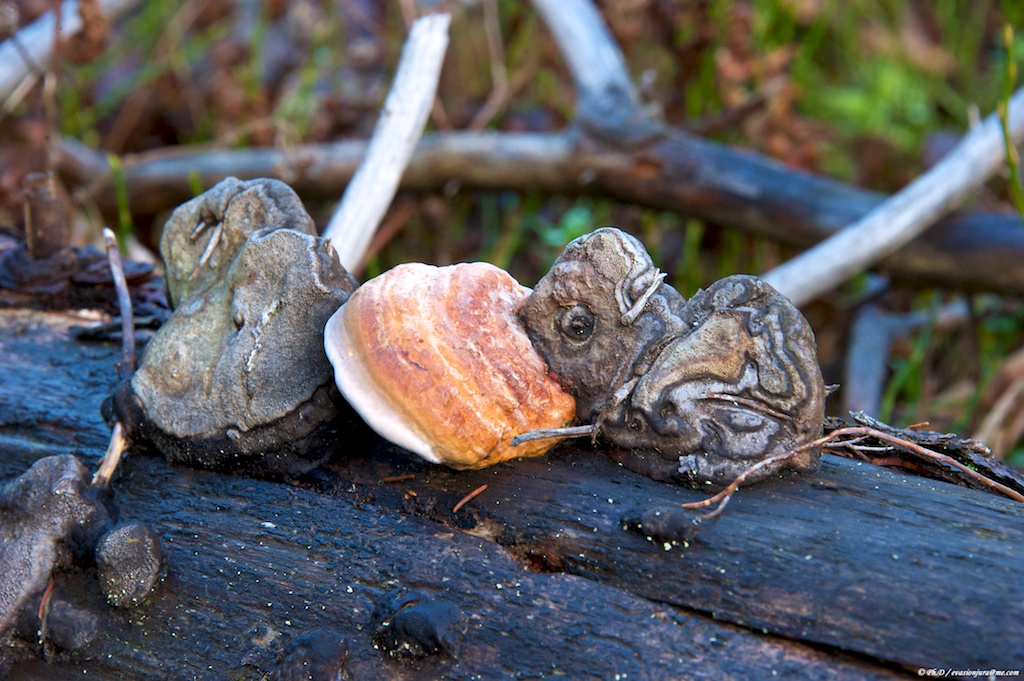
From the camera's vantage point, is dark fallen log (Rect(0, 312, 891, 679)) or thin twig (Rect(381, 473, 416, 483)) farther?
thin twig (Rect(381, 473, 416, 483))

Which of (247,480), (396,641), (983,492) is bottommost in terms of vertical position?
(983,492)

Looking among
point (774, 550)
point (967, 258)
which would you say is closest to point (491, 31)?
point (967, 258)

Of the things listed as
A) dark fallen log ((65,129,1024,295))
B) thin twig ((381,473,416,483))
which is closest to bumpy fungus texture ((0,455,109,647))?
thin twig ((381,473,416,483))

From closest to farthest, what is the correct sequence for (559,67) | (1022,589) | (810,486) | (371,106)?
(1022,589) → (810,486) → (371,106) → (559,67)

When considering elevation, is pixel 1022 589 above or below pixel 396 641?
below

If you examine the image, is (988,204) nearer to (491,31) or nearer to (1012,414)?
(1012,414)

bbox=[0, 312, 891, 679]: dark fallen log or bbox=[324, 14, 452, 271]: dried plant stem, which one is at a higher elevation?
bbox=[324, 14, 452, 271]: dried plant stem

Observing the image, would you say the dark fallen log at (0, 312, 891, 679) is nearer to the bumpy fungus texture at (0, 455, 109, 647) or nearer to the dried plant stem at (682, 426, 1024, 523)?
the bumpy fungus texture at (0, 455, 109, 647)

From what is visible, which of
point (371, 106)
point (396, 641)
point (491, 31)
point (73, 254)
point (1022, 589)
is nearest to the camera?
point (1022, 589)

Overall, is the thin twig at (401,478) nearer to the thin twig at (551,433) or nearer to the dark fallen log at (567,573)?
the dark fallen log at (567,573)
